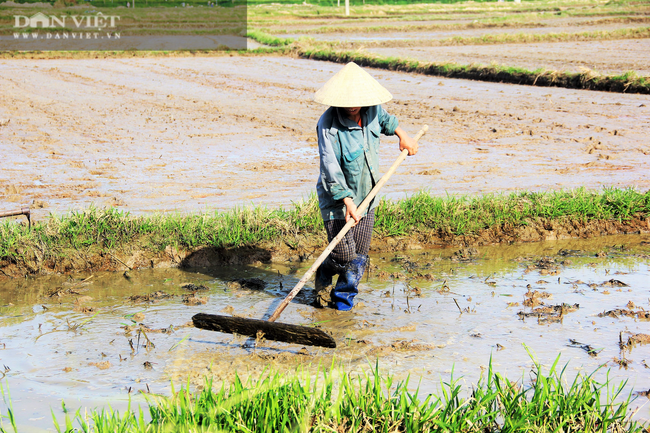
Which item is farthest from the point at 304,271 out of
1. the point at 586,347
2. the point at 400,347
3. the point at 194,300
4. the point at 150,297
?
the point at 586,347

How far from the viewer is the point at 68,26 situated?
35.1 meters

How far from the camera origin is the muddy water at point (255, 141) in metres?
6.76

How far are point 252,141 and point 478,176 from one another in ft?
11.9

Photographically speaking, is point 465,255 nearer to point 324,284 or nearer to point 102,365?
point 324,284

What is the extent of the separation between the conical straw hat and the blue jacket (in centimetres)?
16

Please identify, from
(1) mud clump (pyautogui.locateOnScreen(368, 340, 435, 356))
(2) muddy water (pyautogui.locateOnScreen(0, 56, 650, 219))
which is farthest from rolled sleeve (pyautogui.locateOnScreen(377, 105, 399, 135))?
(2) muddy water (pyautogui.locateOnScreen(0, 56, 650, 219))

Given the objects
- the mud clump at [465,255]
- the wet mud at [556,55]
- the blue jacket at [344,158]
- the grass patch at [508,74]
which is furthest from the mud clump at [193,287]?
the wet mud at [556,55]

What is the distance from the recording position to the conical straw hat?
3.57 meters

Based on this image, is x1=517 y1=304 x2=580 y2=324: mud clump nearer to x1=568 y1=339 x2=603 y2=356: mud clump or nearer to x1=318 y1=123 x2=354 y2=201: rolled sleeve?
x1=568 y1=339 x2=603 y2=356: mud clump

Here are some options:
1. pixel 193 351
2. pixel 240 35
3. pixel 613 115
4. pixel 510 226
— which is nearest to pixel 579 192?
pixel 510 226

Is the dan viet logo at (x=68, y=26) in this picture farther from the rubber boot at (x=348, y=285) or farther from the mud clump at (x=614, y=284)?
the mud clump at (x=614, y=284)

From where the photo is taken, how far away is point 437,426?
8.13 ft

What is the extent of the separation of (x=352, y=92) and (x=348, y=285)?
120 cm

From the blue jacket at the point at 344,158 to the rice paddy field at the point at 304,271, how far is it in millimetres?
751
